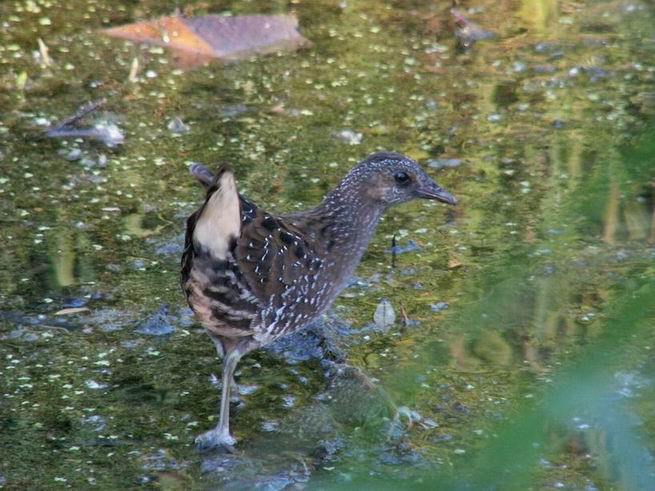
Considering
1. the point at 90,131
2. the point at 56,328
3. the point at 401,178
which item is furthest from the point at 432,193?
the point at 90,131

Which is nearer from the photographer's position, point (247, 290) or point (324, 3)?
point (247, 290)

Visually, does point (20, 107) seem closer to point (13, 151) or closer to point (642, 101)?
point (13, 151)

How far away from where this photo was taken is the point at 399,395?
1262mm

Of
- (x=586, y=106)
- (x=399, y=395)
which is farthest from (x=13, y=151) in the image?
(x=399, y=395)

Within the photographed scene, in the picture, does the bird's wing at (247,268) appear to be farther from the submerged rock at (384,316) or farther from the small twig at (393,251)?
the small twig at (393,251)

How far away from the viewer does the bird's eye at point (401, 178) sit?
4492 millimetres

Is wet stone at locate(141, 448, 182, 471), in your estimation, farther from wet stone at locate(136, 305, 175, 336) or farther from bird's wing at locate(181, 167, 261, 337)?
wet stone at locate(136, 305, 175, 336)

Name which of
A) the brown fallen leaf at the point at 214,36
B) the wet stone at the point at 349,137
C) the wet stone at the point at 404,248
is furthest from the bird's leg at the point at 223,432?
the brown fallen leaf at the point at 214,36

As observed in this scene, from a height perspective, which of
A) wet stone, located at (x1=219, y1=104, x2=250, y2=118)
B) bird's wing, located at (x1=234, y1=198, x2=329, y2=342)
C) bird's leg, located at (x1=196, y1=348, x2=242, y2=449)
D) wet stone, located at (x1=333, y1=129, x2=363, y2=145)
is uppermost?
bird's wing, located at (x1=234, y1=198, x2=329, y2=342)

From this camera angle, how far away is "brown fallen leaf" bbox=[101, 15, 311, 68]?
23.8ft

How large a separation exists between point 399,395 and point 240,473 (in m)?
2.68

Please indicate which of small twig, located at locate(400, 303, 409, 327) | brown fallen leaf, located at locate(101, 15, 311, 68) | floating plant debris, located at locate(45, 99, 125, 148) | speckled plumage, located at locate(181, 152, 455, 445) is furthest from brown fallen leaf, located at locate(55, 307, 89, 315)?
brown fallen leaf, located at locate(101, 15, 311, 68)

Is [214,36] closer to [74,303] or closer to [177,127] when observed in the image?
[177,127]

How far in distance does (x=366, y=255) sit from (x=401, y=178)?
0.90 metres
